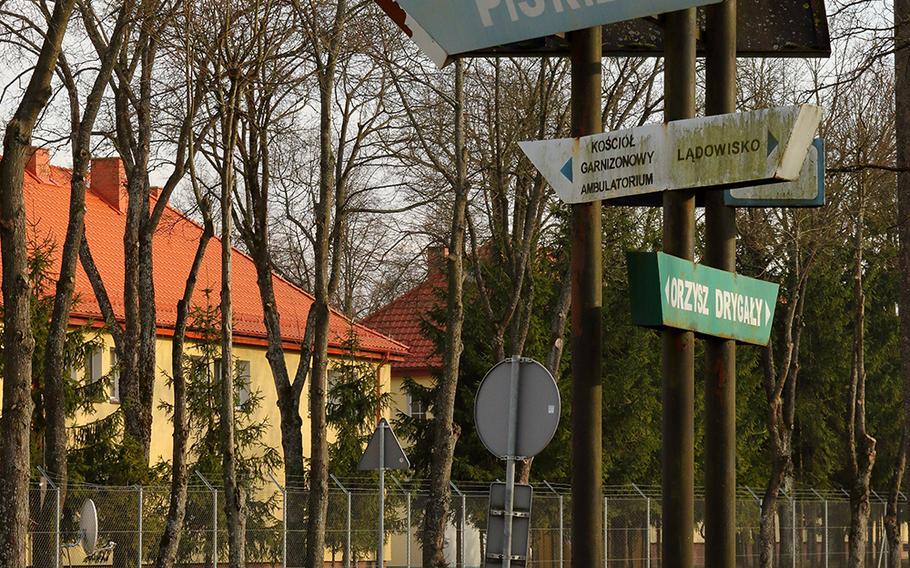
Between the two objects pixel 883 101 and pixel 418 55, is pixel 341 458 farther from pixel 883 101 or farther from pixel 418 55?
pixel 883 101

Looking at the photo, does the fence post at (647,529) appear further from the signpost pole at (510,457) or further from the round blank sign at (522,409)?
the round blank sign at (522,409)

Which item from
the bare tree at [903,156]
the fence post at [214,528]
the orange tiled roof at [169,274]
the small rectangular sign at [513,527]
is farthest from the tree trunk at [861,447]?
the small rectangular sign at [513,527]

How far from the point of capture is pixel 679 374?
8203mm

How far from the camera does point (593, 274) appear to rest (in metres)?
8.41

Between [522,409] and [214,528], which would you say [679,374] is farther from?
[214,528]

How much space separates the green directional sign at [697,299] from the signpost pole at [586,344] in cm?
52

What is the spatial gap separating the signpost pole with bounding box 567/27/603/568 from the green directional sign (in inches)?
20.3

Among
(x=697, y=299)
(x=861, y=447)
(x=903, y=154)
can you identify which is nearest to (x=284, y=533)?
(x=861, y=447)

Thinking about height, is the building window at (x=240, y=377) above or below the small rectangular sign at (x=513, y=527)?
above

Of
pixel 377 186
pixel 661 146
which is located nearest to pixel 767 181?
pixel 661 146

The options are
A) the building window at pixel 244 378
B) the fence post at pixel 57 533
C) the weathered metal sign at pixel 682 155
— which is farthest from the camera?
the building window at pixel 244 378

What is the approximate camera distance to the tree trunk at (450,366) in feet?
84.1

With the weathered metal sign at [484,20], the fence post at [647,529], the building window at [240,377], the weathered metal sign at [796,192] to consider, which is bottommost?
the fence post at [647,529]

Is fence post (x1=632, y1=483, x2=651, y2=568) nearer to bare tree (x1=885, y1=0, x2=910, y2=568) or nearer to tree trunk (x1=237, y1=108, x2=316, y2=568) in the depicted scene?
tree trunk (x1=237, y1=108, x2=316, y2=568)
